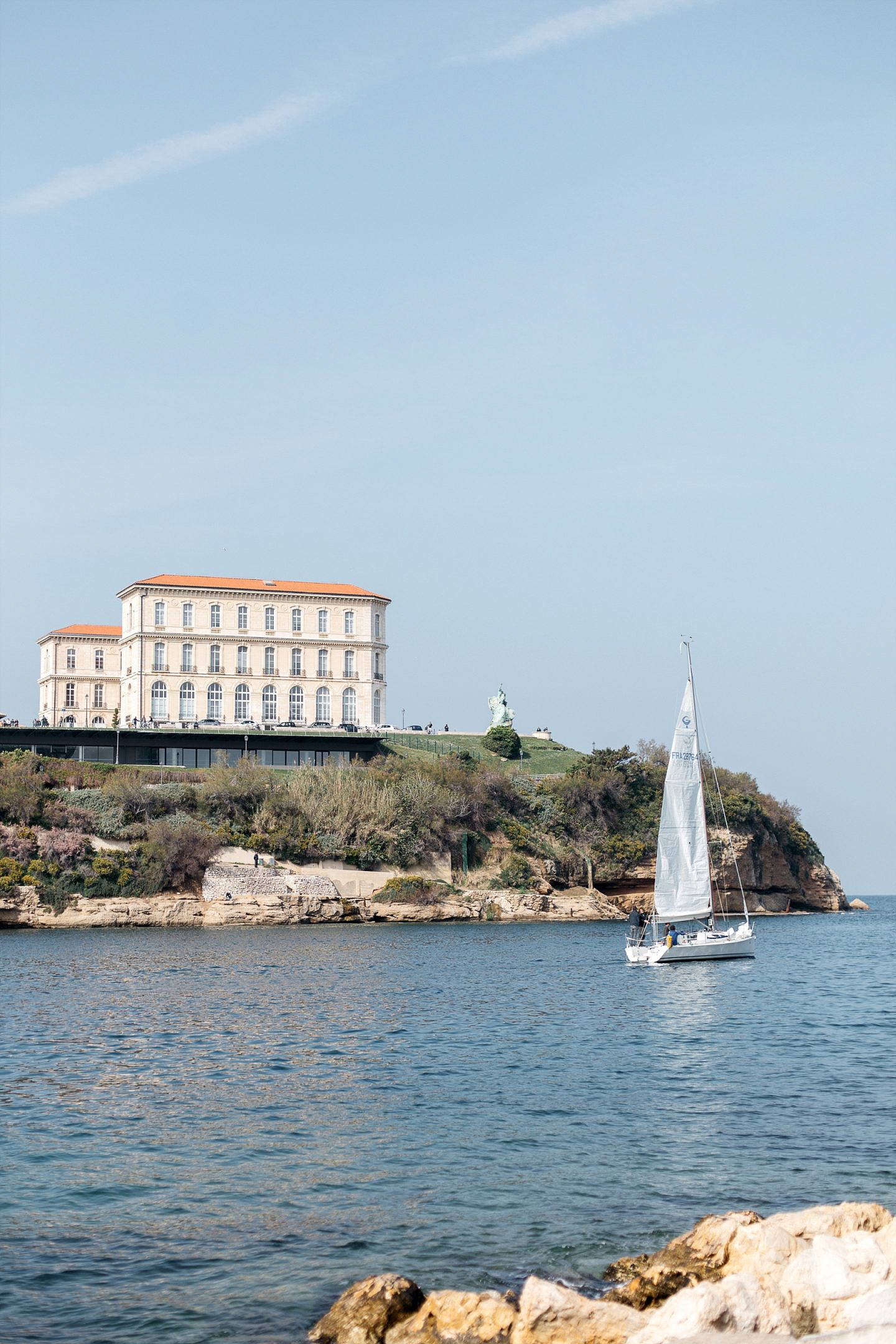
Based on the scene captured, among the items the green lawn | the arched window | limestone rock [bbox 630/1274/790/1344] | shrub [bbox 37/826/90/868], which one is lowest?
limestone rock [bbox 630/1274/790/1344]

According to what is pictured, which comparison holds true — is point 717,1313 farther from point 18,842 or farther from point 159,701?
point 159,701

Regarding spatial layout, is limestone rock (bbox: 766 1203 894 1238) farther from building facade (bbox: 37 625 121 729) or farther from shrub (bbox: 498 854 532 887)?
building facade (bbox: 37 625 121 729)

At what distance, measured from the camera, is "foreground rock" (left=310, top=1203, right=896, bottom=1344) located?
31.4ft

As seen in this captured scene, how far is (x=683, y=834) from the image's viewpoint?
1841 inches

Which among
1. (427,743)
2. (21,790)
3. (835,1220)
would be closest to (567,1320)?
(835,1220)

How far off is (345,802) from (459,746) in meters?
34.3

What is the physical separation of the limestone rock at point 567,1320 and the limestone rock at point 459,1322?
0.15 meters

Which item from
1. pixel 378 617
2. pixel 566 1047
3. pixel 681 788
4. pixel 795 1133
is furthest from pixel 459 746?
pixel 795 1133

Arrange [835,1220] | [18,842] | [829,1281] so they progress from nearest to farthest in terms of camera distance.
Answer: [829,1281], [835,1220], [18,842]

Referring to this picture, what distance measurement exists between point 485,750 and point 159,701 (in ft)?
91.6

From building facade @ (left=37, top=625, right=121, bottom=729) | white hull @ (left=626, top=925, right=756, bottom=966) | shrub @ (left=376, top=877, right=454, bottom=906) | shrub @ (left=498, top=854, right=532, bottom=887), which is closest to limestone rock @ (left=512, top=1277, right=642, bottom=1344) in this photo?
white hull @ (left=626, top=925, right=756, bottom=966)

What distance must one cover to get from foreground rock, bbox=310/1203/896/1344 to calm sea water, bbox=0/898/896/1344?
0.97m

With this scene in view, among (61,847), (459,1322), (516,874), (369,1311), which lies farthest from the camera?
(516,874)

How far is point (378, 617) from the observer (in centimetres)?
11512
